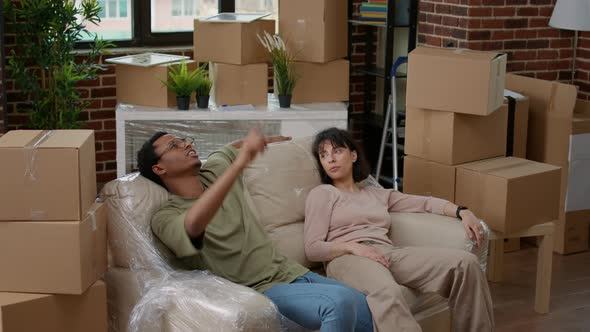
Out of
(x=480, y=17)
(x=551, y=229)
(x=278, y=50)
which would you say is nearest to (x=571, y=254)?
(x=551, y=229)

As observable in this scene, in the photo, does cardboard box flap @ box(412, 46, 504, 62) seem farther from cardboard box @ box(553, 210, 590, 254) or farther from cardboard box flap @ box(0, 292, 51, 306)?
cardboard box flap @ box(0, 292, 51, 306)

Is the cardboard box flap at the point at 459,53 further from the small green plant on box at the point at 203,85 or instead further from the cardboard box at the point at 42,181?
the cardboard box at the point at 42,181

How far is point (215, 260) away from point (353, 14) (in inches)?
137

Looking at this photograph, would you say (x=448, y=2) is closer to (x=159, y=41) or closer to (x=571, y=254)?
(x=571, y=254)

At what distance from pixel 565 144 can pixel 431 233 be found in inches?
62.4

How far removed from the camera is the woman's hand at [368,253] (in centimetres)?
328

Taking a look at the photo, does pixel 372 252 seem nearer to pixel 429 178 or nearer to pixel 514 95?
pixel 429 178

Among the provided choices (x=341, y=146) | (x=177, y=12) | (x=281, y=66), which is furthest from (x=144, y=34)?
(x=341, y=146)

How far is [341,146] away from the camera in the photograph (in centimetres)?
351

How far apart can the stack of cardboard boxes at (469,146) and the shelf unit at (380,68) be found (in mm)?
1289

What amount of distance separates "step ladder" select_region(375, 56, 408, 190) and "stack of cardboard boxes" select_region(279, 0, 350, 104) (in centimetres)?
32

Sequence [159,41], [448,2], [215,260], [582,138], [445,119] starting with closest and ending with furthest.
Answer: [215,260] → [445,119] → [582,138] → [448,2] → [159,41]

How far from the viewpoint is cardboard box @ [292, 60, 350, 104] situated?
5.21 meters

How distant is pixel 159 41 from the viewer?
6125 millimetres
